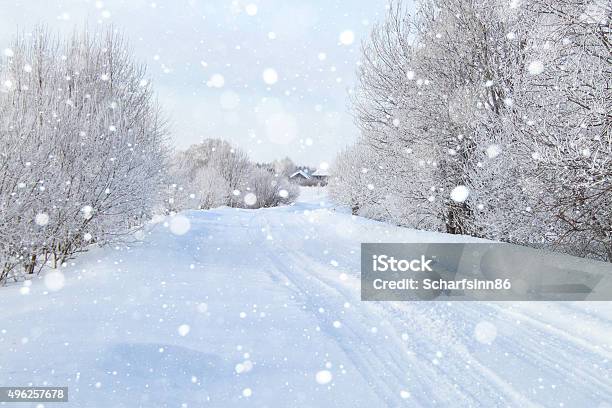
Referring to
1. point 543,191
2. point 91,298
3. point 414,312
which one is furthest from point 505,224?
point 91,298

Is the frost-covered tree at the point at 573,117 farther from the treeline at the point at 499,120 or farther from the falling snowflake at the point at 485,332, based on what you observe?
the falling snowflake at the point at 485,332

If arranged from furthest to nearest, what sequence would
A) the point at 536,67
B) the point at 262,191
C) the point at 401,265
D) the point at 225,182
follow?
the point at 262,191 < the point at 225,182 < the point at 401,265 < the point at 536,67

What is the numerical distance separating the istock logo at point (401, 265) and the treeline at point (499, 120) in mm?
1995

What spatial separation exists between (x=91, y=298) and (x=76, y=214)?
4.21m

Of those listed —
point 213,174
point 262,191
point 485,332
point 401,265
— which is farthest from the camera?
point 262,191

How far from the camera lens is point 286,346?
5051mm

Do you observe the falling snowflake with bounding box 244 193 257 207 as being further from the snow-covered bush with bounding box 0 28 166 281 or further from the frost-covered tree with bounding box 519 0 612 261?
the frost-covered tree with bounding box 519 0 612 261

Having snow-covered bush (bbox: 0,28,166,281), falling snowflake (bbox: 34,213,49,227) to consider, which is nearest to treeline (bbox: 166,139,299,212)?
snow-covered bush (bbox: 0,28,166,281)

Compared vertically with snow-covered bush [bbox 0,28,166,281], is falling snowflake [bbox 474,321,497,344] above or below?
below

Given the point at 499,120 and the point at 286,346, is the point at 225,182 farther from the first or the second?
the point at 286,346

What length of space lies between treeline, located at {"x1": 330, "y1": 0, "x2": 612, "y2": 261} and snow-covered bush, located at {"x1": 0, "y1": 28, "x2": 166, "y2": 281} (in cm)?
816

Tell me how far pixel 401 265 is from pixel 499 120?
14.9 feet

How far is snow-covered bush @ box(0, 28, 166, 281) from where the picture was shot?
323 inches

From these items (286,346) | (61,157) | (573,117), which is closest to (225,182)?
(61,157)
